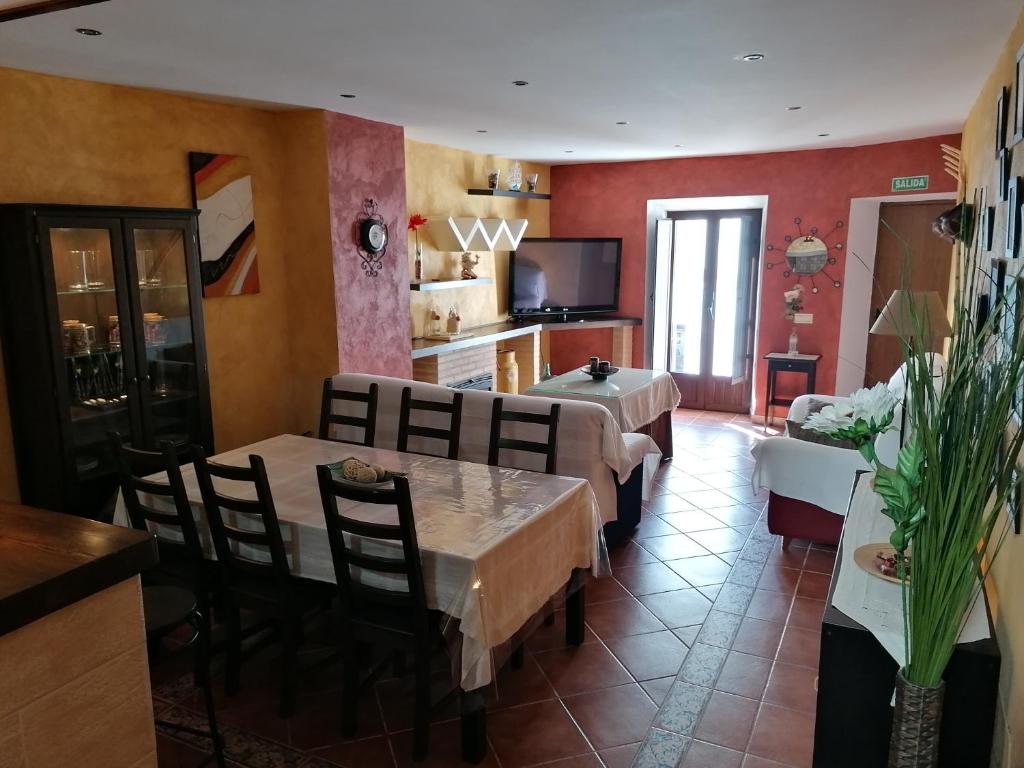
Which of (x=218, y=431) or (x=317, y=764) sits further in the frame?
(x=218, y=431)

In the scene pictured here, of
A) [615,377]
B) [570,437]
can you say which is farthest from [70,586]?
[615,377]

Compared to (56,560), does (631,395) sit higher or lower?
lower

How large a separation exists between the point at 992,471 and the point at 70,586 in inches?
71.1

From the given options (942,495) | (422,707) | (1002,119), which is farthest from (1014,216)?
(422,707)

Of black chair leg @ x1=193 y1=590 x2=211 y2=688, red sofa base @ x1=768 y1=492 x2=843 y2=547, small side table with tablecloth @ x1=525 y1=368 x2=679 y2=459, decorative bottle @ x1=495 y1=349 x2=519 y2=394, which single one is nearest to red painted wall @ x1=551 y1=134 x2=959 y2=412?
decorative bottle @ x1=495 y1=349 x2=519 y2=394

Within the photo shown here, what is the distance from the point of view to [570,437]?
3.89 metres

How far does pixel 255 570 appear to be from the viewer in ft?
9.09

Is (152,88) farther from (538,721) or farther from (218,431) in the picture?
(538,721)

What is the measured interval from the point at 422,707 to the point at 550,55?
2.71 metres

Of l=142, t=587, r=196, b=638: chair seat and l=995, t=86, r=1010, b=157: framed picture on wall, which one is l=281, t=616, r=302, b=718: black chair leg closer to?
l=142, t=587, r=196, b=638: chair seat

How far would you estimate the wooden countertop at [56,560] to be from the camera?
1048 millimetres

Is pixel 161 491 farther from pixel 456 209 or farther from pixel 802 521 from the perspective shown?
pixel 456 209

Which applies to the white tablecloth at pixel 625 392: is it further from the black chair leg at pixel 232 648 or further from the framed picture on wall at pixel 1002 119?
the black chair leg at pixel 232 648

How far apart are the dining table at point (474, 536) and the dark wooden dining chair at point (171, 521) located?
3.1 inches
